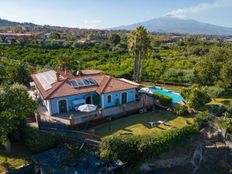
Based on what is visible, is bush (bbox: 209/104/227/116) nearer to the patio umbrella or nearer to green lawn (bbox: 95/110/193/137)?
green lawn (bbox: 95/110/193/137)

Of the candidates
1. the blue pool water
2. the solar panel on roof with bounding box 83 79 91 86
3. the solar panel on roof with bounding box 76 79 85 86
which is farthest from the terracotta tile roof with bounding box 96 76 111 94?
the blue pool water

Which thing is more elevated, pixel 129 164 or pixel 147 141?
pixel 147 141

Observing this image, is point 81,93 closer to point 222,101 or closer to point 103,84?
point 103,84

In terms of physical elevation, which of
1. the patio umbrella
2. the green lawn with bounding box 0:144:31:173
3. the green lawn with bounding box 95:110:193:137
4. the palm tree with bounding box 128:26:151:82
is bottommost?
the green lawn with bounding box 0:144:31:173

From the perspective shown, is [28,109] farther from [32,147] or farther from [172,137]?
[172,137]

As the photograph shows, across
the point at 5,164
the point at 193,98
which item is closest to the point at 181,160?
the point at 193,98

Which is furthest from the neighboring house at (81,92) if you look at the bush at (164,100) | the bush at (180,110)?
the bush at (180,110)
